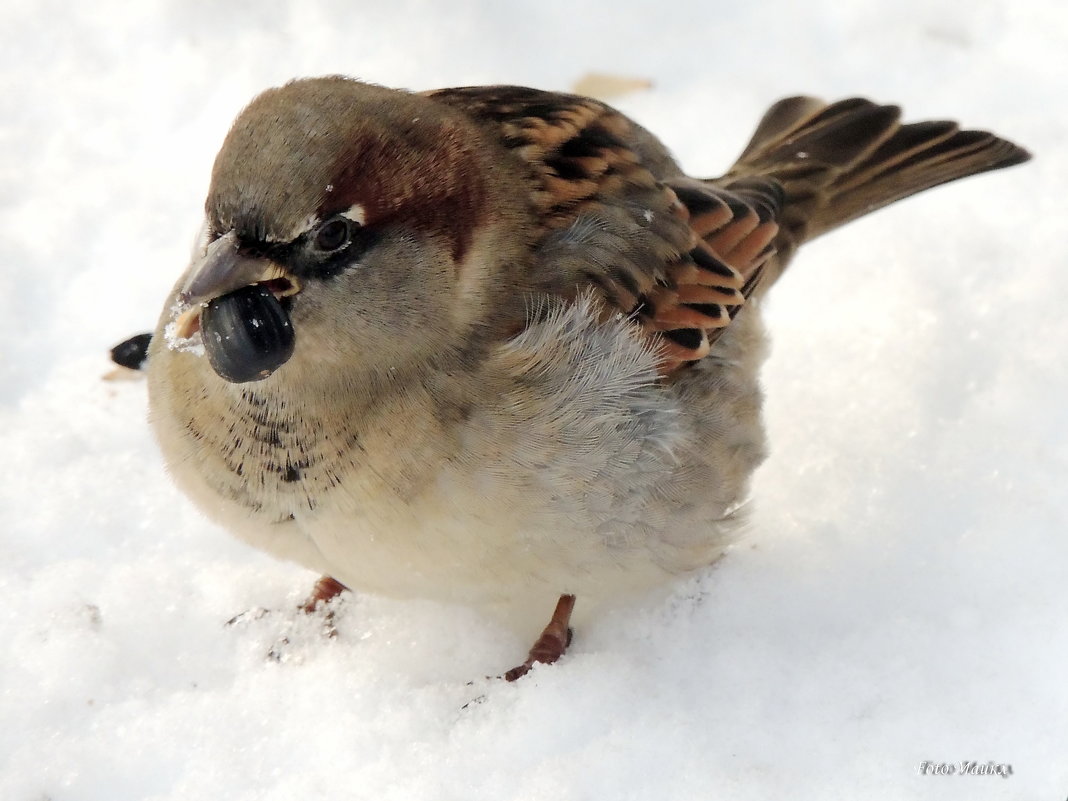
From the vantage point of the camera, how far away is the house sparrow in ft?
6.90

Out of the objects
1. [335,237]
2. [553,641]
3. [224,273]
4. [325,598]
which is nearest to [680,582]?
[553,641]

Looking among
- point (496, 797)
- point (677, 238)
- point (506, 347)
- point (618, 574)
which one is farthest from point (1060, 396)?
point (496, 797)

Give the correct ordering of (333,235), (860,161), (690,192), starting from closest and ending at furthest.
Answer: (333,235) < (690,192) < (860,161)

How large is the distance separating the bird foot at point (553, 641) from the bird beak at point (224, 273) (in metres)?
1.11

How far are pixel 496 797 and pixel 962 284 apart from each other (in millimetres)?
2251

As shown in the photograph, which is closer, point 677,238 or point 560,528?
point 560,528

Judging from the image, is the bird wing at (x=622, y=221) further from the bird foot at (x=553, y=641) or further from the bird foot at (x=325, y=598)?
the bird foot at (x=325, y=598)

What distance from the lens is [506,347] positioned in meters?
2.38

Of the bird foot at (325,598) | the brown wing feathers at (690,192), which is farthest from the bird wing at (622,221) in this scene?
the bird foot at (325,598)

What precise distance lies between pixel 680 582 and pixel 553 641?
0.37m

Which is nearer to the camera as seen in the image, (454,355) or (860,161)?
(454,355)

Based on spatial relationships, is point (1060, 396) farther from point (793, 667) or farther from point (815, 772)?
point (815, 772)

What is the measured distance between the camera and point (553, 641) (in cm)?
279

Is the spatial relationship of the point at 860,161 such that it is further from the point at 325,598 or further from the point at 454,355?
the point at 325,598
